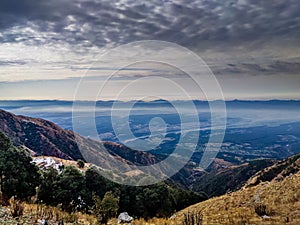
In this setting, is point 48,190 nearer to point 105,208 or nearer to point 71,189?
point 71,189

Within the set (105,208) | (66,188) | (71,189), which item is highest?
(105,208)

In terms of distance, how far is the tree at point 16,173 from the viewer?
2138cm

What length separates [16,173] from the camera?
22891 millimetres

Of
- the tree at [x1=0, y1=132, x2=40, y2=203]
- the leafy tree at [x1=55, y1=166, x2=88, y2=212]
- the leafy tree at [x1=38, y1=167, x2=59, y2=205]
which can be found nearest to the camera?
the tree at [x1=0, y1=132, x2=40, y2=203]

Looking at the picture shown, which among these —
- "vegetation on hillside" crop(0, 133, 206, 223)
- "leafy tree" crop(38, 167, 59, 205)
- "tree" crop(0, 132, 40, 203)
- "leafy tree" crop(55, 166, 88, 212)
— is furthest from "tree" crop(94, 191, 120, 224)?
"tree" crop(0, 132, 40, 203)

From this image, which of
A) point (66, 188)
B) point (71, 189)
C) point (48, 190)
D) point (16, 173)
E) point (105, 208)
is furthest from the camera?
point (71, 189)

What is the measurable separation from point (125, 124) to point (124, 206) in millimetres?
7961

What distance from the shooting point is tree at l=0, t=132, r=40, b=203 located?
21375 millimetres

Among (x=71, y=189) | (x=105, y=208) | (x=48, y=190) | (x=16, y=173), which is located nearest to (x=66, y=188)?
(x=71, y=189)

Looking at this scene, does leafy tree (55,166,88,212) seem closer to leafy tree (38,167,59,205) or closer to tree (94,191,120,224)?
leafy tree (38,167,59,205)

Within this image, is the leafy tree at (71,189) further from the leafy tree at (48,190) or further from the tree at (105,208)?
the tree at (105,208)

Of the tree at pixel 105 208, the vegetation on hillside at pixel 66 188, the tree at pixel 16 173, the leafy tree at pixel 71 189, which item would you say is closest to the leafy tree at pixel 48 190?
the vegetation on hillside at pixel 66 188

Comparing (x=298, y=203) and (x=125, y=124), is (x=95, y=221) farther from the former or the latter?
(x=125, y=124)

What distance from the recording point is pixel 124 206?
2627 cm
